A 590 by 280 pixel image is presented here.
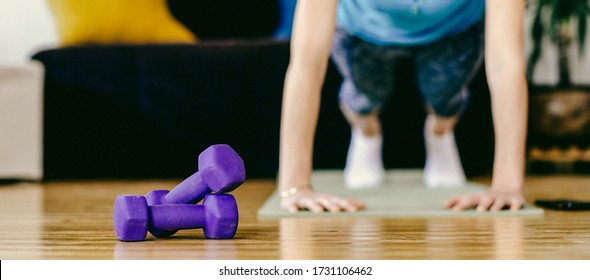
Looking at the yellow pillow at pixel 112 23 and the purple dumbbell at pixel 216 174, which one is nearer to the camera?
the purple dumbbell at pixel 216 174

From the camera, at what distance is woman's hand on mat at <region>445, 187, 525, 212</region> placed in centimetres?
134

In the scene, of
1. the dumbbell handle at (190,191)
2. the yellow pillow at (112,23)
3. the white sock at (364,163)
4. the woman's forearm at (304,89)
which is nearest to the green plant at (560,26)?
the white sock at (364,163)

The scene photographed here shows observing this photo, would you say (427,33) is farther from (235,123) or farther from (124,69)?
(124,69)

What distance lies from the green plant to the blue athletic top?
1005 millimetres

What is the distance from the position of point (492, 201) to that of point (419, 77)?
2.22 feet

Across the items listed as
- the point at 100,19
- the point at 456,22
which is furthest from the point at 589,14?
the point at 100,19

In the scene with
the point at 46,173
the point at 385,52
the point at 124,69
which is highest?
the point at 385,52

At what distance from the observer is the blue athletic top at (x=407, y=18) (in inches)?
65.6

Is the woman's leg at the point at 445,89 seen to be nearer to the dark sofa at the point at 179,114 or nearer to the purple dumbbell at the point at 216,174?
the dark sofa at the point at 179,114

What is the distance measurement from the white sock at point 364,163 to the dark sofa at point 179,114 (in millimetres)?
250

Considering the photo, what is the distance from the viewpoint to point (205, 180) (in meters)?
1.03

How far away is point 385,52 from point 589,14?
46.6 inches

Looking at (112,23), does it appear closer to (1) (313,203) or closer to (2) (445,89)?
(2) (445,89)
